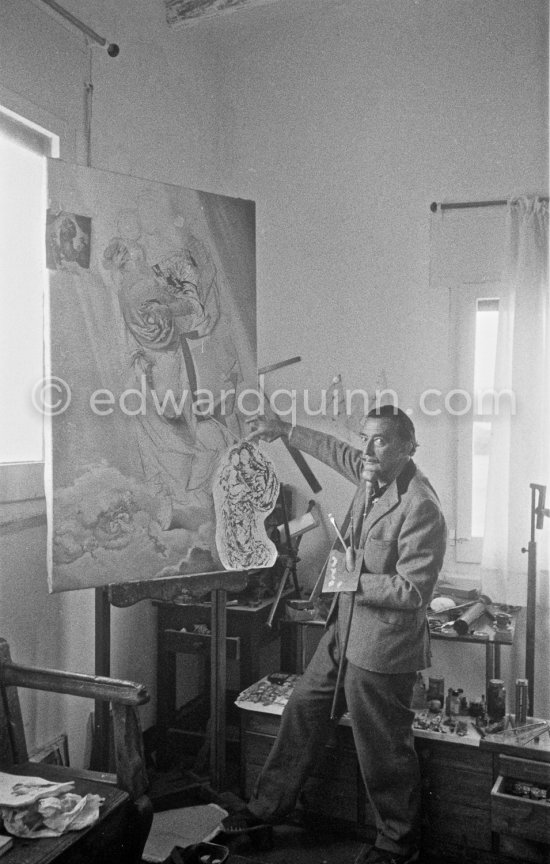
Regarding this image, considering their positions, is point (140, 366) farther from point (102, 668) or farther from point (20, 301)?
point (102, 668)

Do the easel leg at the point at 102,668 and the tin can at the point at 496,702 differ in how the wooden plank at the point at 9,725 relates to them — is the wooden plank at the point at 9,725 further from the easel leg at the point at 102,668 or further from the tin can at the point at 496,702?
the tin can at the point at 496,702

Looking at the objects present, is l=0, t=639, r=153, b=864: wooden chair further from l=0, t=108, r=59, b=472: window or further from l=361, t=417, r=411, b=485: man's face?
l=361, t=417, r=411, b=485: man's face

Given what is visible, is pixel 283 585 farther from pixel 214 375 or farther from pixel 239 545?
pixel 214 375

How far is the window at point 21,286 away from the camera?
234 centimetres

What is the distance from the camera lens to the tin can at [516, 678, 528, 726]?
2344mm

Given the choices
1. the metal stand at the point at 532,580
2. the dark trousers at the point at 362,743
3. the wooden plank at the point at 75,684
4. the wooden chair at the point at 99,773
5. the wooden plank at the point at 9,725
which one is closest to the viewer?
the wooden chair at the point at 99,773

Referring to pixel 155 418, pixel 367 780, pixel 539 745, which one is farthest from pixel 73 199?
pixel 539 745

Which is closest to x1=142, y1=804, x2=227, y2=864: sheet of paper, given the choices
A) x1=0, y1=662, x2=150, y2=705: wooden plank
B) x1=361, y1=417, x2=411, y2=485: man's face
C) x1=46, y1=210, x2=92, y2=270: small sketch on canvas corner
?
x1=0, y1=662, x2=150, y2=705: wooden plank

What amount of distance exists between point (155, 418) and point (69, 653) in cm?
93

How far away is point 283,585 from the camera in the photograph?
2707 millimetres

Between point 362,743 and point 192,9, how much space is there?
2.78 m

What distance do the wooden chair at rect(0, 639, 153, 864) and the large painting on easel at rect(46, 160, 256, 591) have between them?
0.88ft

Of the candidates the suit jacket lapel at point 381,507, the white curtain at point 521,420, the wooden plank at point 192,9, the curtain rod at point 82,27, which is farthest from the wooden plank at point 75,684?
the wooden plank at point 192,9

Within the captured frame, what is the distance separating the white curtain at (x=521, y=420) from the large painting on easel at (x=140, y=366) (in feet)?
3.25
